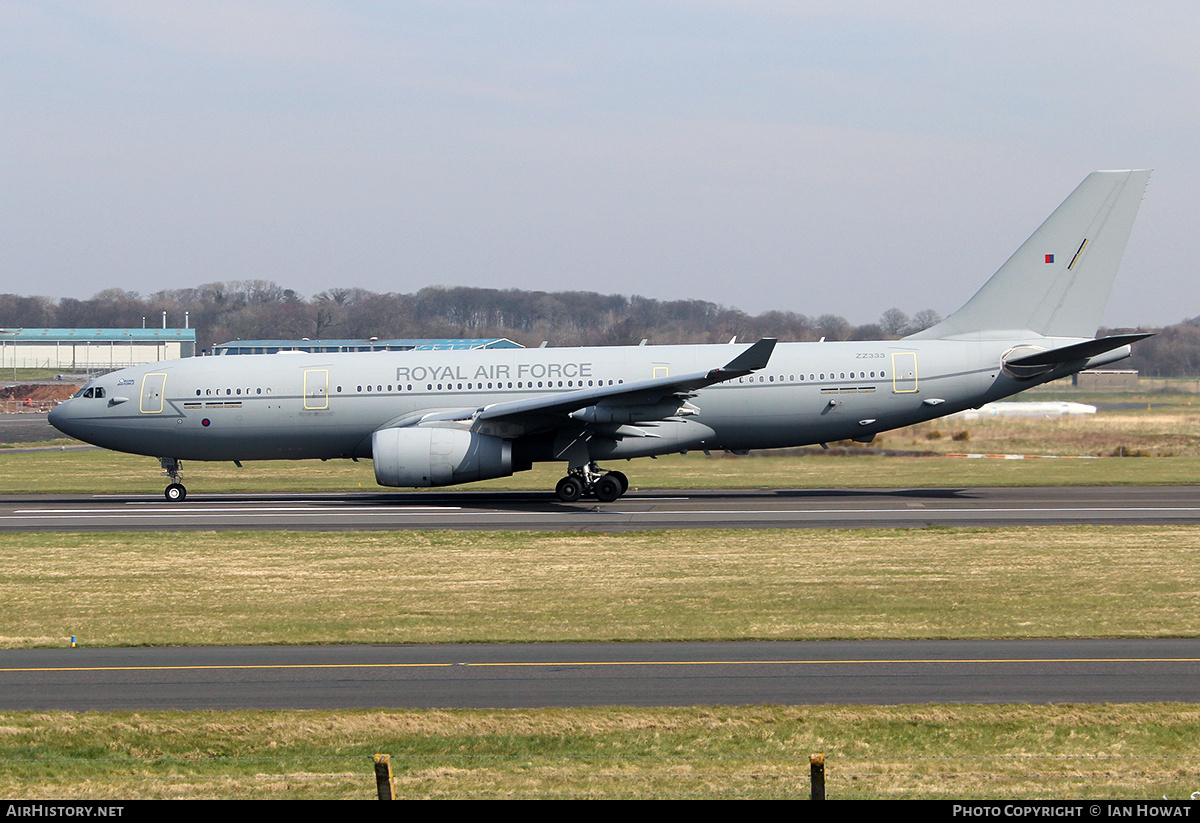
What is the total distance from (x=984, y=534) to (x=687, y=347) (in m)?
10.8

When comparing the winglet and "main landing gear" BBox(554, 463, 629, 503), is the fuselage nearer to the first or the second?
"main landing gear" BBox(554, 463, 629, 503)

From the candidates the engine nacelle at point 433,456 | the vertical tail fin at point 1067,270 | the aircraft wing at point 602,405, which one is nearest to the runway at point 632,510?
the engine nacelle at point 433,456

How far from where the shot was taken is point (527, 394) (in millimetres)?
30422

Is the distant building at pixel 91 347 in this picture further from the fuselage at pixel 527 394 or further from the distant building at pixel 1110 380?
the fuselage at pixel 527 394

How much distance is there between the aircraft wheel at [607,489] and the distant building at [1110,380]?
55928mm

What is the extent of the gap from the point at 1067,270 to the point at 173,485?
83.2 ft

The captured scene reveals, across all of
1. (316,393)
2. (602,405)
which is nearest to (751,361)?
(602,405)

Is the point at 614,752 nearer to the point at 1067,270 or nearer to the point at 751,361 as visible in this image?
the point at 751,361

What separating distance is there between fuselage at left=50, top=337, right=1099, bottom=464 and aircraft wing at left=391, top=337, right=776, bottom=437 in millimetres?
666

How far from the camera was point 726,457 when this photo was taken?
40.6 metres

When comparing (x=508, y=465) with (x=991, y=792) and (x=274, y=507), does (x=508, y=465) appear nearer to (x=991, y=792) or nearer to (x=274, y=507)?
(x=274, y=507)

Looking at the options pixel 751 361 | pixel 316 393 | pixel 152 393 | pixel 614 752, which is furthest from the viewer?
pixel 152 393

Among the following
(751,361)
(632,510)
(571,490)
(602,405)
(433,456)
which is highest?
(751,361)

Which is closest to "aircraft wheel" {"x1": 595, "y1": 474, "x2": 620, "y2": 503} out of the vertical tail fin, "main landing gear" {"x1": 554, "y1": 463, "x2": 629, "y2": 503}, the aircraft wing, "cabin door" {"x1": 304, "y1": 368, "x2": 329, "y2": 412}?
"main landing gear" {"x1": 554, "y1": 463, "x2": 629, "y2": 503}
